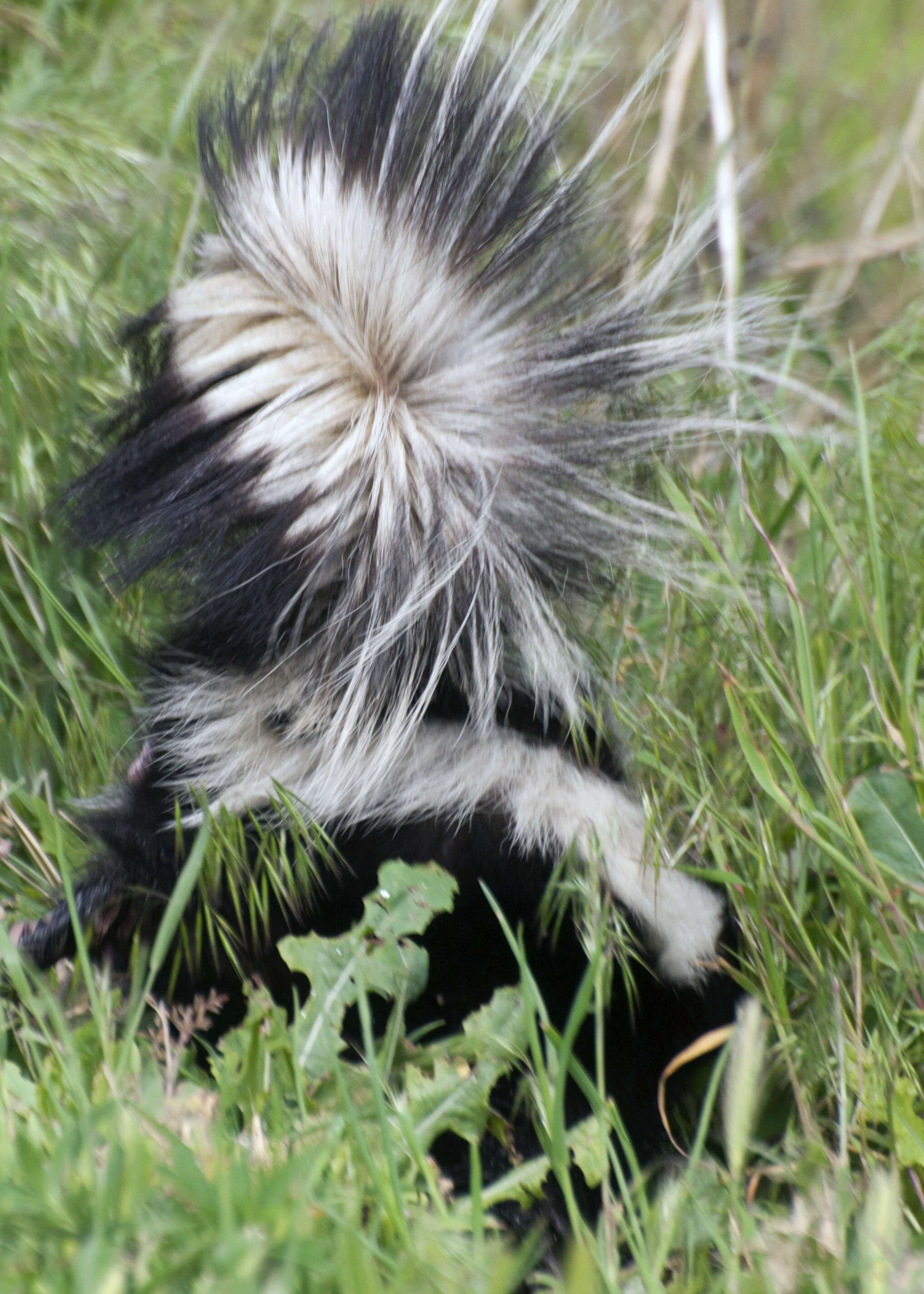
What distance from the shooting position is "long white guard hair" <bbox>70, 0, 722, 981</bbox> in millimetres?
1795

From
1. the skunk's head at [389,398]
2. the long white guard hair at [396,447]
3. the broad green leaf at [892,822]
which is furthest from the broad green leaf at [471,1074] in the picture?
the broad green leaf at [892,822]

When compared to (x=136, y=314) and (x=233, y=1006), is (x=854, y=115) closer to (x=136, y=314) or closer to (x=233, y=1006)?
(x=136, y=314)

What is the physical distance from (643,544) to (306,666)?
0.61 m

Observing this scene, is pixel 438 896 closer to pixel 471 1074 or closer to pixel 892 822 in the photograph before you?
pixel 471 1074

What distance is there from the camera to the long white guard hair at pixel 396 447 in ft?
5.89

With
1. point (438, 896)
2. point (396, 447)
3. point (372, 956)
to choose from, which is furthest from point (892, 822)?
point (396, 447)

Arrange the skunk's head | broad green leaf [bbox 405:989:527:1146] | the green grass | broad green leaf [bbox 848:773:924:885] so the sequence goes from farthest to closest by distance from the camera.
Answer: broad green leaf [bbox 848:773:924:885] < the skunk's head < broad green leaf [bbox 405:989:527:1146] < the green grass

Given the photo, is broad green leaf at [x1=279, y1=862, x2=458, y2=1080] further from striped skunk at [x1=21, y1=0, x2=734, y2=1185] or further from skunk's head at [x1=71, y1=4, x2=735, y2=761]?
skunk's head at [x1=71, y1=4, x2=735, y2=761]

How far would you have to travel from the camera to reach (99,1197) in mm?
1085

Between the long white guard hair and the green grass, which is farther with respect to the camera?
the long white guard hair

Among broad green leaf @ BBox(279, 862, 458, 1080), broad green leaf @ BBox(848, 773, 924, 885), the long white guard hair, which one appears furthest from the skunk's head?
broad green leaf @ BBox(848, 773, 924, 885)

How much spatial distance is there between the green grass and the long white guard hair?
0.20 metres

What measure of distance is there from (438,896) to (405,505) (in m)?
0.60

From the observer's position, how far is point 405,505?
1837 mm
